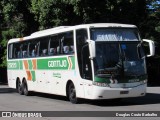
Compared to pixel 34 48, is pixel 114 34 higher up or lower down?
higher up

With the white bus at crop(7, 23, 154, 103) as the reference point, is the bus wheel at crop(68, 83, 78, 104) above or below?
below

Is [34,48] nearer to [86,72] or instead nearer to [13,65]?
[13,65]

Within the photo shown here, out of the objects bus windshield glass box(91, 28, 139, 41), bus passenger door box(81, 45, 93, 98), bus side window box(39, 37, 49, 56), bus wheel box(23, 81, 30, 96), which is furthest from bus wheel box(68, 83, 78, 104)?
bus wheel box(23, 81, 30, 96)

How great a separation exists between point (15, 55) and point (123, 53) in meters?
10.4

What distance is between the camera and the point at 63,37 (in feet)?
63.6

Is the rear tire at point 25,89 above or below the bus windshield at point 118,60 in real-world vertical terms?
below

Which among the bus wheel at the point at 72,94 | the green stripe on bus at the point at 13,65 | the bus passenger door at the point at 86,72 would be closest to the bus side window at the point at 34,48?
the green stripe on bus at the point at 13,65

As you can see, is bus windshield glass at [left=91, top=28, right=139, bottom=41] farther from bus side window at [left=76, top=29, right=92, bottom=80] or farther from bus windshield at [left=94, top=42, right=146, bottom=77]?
bus side window at [left=76, top=29, right=92, bottom=80]

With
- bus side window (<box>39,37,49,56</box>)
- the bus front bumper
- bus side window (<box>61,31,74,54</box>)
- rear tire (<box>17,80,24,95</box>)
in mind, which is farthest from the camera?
rear tire (<box>17,80,24,95</box>)

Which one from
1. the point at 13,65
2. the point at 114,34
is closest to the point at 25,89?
the point at 13,65

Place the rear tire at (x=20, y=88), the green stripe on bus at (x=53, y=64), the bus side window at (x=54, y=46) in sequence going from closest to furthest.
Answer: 1. the green stripe on bus at (x=53, y=64)
2. the bus side window at (x=54, y=46)
3. the rear tire at (x=20, y=88)

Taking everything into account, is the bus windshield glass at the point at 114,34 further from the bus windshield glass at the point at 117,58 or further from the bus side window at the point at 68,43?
the bus side window at the point at 68,43

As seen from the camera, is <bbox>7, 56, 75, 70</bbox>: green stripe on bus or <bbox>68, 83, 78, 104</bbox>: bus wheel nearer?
<bbox>68, 83, 78, 104</bbox>: bus wheel

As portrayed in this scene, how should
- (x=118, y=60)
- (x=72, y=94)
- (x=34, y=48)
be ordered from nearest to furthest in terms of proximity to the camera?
(x=118, y=60)
(x=72, y=94)
(x=34, y=48)
